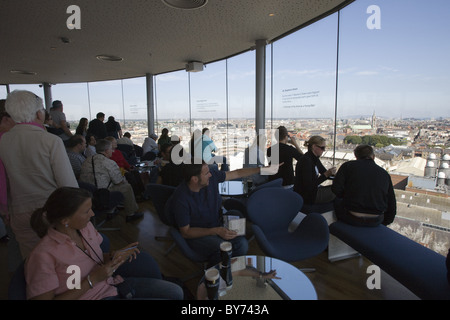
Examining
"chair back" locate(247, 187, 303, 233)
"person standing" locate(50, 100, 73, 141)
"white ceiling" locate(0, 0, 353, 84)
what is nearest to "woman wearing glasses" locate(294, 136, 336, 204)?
"chair back" locate(247, 187, 303, 233)

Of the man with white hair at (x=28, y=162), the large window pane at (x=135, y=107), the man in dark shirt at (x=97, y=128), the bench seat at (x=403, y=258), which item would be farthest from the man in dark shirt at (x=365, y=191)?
the large window pane at (x=135, y=107)

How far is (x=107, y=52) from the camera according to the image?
6168 millimetres

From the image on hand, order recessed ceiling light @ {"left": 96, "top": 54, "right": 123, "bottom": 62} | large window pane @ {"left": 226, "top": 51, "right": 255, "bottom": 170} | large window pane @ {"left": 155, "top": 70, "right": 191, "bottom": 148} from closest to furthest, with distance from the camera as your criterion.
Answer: large window pane @ {"left": 226, "top": 51, "right": 255, "bottom": 170} → recessed ceiling light @ {"left": 96, "top": 54, "right": 123, "bottom": 62} → large window pane @ {"left": 155, "top": 70, "right": 191, "bottom": 148}

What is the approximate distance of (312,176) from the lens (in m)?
3.09

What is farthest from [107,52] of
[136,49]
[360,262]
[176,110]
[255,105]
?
[360,262]

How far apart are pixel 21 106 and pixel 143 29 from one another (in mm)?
3758

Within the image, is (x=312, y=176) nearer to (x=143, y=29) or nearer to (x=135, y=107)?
(x=143, y=29)

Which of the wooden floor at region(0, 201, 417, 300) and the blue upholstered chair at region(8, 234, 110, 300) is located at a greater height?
the blue upholstered chair at region(8, 234, 110, 300)

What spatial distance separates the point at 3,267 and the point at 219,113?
5675 mm

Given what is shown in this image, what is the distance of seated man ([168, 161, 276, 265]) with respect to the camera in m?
2.13

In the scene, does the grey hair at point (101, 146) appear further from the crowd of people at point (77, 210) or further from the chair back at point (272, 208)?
the chair back at point (272, 208)

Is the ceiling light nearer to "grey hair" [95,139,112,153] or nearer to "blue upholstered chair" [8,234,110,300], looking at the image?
"grey hair" [95,139,112,153]

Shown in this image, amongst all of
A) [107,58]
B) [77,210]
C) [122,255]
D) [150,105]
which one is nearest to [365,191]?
[122,255]

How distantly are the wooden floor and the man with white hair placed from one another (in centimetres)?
89
